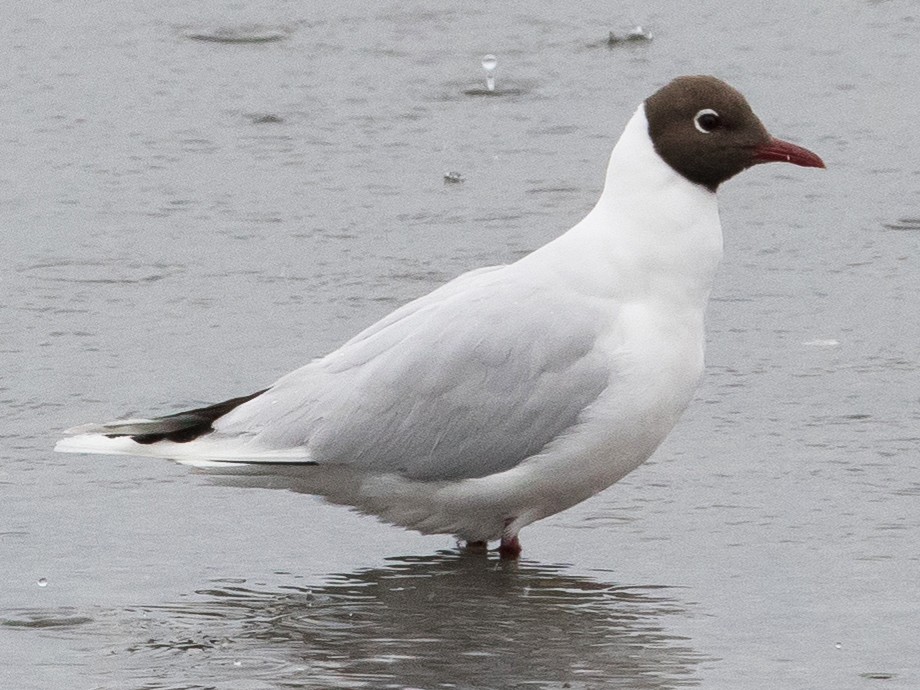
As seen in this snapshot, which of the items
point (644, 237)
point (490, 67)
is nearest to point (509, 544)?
point (644, 237)

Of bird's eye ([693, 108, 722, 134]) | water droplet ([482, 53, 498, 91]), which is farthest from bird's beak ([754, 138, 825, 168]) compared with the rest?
water droplet ([482, 53, 498, 91])

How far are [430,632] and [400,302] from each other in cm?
261

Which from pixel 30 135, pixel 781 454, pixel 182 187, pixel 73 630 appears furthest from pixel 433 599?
pixel 30 135

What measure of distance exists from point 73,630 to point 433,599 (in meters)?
0.92

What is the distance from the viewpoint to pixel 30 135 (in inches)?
369

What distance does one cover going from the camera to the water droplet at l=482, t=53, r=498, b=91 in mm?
10148

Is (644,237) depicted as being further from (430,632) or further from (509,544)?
(430,632)

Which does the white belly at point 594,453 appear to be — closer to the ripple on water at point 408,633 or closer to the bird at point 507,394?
the bird at point 507,394

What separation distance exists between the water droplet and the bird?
14.6 ft

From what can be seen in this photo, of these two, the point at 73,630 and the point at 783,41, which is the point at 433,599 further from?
the point at 783,41

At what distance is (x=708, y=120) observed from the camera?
589 cm

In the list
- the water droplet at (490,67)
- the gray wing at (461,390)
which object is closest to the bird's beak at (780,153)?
the gray wing at (461,390)

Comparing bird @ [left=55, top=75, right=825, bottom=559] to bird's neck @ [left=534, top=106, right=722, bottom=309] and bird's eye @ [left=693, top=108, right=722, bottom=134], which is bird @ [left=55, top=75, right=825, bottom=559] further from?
bird's eye @ [left=693, top=108, right=722, bottom=134]

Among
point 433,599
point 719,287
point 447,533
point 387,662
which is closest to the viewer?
point 387,662
